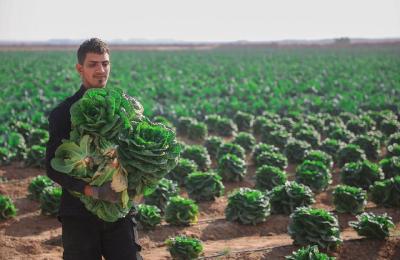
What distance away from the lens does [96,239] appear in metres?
4.23

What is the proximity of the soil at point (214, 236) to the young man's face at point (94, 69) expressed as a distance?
360cm

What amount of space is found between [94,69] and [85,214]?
1.29 metres

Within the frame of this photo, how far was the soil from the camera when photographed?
23.3 ft

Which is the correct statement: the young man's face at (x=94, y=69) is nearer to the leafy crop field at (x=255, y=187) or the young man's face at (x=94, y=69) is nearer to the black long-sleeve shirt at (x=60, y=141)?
the black long-sleeve shirt at (x=60, y=141)

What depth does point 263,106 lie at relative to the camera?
20.9 meters

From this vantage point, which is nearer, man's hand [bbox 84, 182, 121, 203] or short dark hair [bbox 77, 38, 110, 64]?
man's hand [bbox 84, 182, 121, 203]

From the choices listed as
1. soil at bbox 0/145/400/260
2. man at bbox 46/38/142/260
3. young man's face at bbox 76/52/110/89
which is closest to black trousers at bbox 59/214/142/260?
man at bbox 46/38/142/260

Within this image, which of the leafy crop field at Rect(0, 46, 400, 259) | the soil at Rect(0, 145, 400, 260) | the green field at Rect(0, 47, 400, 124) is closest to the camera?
the soil at Rect(0, 145, 400, 260)

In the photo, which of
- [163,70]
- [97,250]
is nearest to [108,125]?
[97,250]

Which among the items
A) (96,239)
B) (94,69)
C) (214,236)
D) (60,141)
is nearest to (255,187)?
(214,236)

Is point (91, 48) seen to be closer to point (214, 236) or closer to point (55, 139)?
point (55, 139)

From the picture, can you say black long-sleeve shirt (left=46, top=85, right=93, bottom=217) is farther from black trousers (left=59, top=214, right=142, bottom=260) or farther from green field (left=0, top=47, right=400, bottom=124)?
green field (left=0, top=47, right=400, bottom=124)

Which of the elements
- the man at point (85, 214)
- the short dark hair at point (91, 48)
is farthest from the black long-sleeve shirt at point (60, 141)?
the short dark hair at point (91, 48)

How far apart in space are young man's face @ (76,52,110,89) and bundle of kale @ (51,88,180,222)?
1.08 ft
